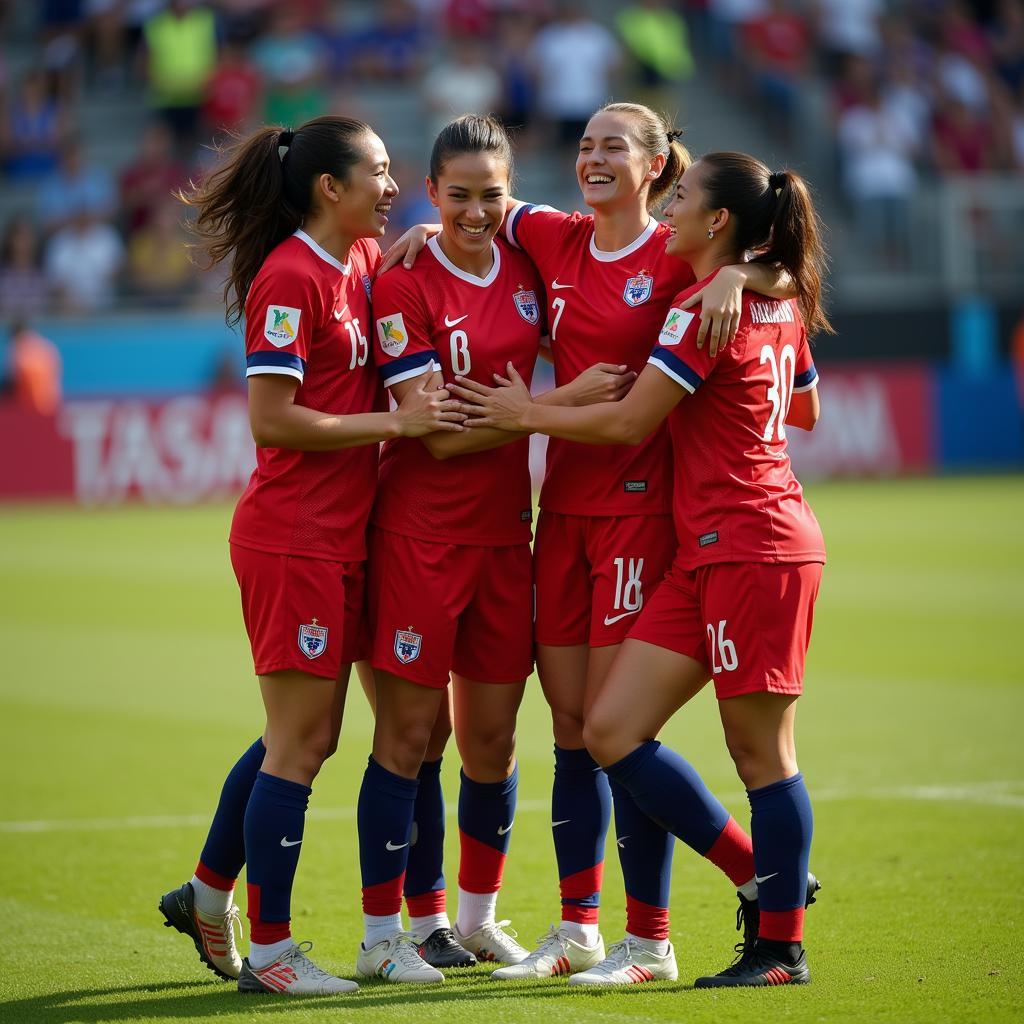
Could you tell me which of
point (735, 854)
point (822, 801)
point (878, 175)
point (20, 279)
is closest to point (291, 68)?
point (20, 279)

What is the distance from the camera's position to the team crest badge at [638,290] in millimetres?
5145

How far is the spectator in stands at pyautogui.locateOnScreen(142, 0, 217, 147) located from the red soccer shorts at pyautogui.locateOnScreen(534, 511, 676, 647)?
1908 centimetres

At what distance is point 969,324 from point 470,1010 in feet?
67.8

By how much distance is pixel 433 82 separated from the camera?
24344 mm

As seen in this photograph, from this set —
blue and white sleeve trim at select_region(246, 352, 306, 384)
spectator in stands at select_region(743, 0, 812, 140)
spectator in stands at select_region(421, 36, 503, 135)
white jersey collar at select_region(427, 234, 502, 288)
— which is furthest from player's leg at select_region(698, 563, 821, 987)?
spectator in stands at select_region(743, 0, 812, 140)

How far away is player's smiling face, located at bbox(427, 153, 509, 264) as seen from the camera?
506cm

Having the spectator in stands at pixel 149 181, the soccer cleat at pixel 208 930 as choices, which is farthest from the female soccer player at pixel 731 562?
the spectator in stands at pixel 149 181

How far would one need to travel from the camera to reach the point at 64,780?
25.7 feet

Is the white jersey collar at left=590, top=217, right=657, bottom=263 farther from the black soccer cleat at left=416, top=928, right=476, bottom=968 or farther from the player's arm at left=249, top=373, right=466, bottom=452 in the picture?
the black soccer cleat at left=416, top=928, right=476, bottom=968

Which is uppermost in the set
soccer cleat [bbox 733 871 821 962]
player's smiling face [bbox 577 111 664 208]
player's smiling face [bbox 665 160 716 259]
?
player's smiling face [bbox 577 111 664 208]

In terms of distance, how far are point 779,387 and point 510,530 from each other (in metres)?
0.92

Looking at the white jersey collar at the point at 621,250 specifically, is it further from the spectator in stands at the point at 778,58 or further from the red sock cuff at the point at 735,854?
the spectator in stands at the point at 778,58

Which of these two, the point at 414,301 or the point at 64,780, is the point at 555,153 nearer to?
the point at 64,780

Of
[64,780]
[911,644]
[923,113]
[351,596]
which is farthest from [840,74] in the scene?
[351,596]
